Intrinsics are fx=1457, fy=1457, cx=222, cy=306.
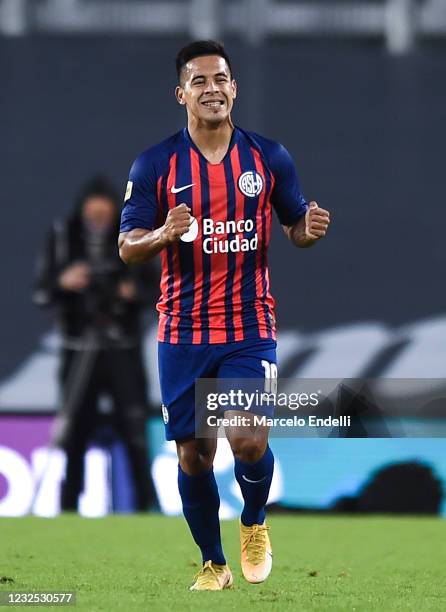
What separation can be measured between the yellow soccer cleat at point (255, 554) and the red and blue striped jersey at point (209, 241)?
2.44 feet

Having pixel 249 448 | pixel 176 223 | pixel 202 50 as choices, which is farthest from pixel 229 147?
pixel 249 448

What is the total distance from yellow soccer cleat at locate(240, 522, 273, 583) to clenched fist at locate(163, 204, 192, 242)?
1186 millimetres

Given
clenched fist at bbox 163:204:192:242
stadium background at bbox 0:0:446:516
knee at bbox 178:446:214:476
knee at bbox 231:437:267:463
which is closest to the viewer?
clenched fist at bbox 163:204:192:242

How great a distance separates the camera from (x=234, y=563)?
6.81m

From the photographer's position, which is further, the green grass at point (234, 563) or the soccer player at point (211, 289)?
the soccer player at point (211, 289)

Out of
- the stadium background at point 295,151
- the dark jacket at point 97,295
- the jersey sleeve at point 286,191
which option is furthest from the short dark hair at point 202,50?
the stadium background at point 295,151

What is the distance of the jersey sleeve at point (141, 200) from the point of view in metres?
5.54

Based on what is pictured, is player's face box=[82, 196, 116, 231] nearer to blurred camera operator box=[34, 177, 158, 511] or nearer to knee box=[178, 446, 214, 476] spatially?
blurred camera operator box=[34, 177, 158, 511]

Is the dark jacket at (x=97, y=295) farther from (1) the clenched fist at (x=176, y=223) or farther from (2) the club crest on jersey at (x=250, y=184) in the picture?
(1) the clenched fist at (x=176, y=223)

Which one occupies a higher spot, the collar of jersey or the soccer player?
the collar of jersey

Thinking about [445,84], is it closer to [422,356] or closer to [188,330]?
[422,356]

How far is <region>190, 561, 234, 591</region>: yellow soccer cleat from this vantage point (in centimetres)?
553

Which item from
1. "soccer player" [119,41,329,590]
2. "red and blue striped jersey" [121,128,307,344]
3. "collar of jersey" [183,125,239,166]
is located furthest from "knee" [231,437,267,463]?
"collar of jersey" [183,125,239,166]

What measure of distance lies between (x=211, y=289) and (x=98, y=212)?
4756mm
